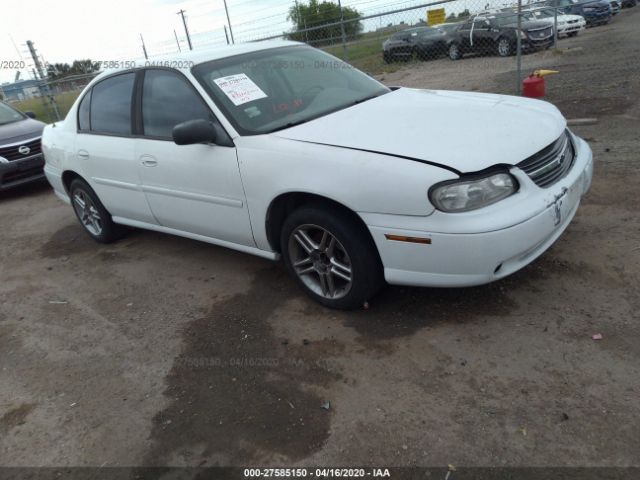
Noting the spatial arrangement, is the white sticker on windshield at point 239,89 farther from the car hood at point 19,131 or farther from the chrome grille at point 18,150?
the car hood at point 19,131

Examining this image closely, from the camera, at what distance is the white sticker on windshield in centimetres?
357

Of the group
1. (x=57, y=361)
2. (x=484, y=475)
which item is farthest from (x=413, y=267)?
(x=57, y=361)

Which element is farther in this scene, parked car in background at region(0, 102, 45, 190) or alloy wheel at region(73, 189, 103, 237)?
parked car in background at region(0, 102, 45, 190)

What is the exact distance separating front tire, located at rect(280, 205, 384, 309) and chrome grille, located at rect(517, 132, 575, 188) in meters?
0.97

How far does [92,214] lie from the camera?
5.26m

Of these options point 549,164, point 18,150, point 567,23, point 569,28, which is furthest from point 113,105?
point 569,28

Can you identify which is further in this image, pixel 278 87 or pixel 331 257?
pixel 278 87

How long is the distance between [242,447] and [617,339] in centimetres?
201

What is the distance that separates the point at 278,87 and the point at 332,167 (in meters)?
1.14

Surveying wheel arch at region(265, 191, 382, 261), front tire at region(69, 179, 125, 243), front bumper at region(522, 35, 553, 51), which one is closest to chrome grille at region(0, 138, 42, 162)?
front tire at region(69, 179, 125, 243)

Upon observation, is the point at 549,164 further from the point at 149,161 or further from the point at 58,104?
the point at 58,104

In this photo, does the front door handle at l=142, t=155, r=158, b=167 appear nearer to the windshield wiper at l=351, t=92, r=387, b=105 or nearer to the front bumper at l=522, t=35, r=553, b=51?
the windshield wiper at l=351, t=92, r=387, b=105

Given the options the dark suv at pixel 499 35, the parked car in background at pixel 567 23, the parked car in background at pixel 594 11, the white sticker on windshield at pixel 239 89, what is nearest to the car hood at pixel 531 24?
the dark suv at pixel 499 35

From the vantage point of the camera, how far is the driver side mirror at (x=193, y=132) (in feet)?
10.9
